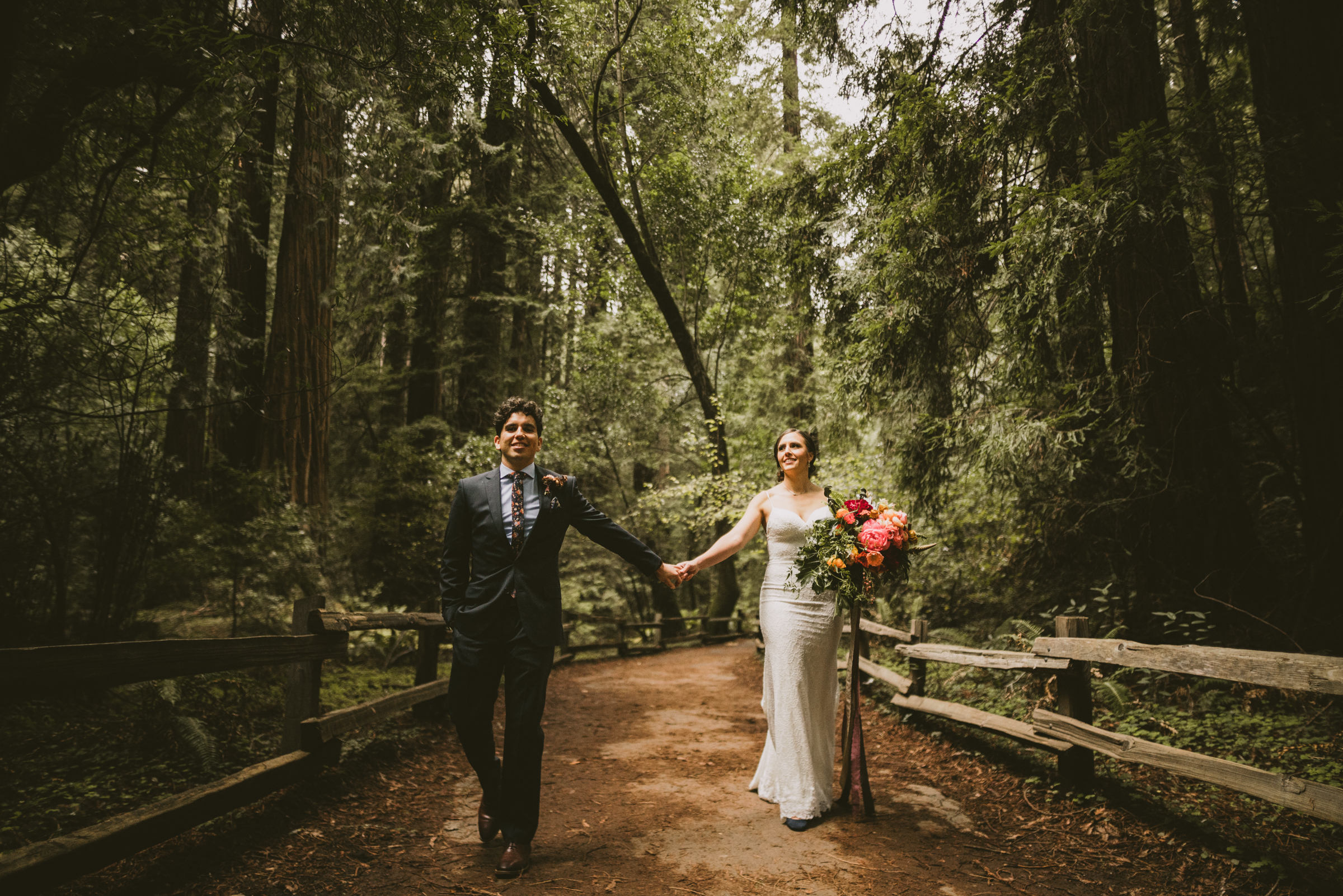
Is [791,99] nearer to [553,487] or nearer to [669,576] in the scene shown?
[669,576]

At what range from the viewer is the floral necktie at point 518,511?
3977 millimetres

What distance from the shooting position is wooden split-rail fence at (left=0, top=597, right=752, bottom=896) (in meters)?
2.77

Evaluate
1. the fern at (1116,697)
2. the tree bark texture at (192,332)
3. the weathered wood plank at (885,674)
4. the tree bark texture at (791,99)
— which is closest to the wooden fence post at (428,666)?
the tree bark texture at (192,332)

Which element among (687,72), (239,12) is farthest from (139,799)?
(687,72)

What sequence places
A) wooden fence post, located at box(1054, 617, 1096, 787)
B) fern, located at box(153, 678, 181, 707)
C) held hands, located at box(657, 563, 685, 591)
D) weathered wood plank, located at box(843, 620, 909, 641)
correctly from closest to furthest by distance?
held hands, located at box(657, 563, 685, 591) → wooden fence post, located at box(1054, 617, 1096, 787) → fern, located at box(153, 678, 181, 707) → weathered wood plank, located at box(843, 620, 909, 641)

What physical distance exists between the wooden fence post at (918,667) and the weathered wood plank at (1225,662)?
2270mm

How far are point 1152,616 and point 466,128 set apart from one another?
13.1m

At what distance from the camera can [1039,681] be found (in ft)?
20.8

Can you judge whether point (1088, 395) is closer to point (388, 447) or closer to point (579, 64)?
point (388, 447)

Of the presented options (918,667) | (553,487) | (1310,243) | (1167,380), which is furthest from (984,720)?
(1310,243)

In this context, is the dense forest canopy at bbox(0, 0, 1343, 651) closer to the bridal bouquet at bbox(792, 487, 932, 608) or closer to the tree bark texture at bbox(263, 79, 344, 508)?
the tree bark texture at bbox(263, 79, 344, 508)

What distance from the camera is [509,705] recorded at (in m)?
3.83

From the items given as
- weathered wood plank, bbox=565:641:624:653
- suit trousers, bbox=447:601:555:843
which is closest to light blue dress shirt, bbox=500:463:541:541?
suit trousers, bbox=447:601:555:843

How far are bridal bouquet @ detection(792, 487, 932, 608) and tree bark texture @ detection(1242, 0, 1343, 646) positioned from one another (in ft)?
12.3
